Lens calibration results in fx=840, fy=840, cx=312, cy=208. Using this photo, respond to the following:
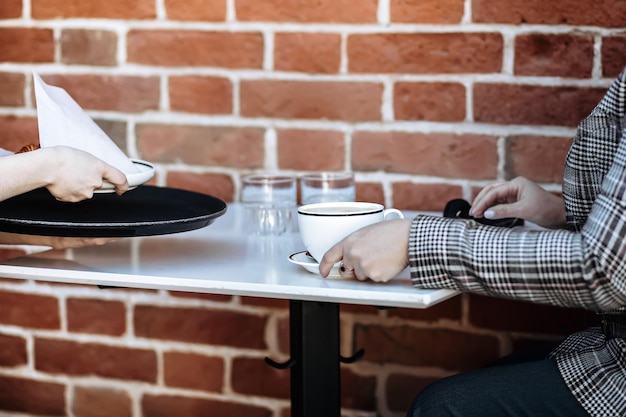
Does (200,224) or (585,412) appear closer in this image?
(585,412)

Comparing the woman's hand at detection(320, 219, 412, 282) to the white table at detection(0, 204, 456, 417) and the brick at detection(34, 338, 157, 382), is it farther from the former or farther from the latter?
the brick at detection(34, 338, 157, 382)

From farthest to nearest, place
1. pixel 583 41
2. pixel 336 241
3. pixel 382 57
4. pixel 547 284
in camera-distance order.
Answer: pixel 382 57, pixel 583 41, pixel 336 241, pixel 547 284

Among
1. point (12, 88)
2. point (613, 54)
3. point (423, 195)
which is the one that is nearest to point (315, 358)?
point (423, 195)

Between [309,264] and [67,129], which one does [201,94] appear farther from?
[309,264]

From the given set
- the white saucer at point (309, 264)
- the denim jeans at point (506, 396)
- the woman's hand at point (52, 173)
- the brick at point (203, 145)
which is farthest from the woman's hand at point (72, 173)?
the brick at point (203, 145)

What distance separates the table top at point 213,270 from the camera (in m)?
0.97

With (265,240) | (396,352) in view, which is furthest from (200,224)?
(396,352)

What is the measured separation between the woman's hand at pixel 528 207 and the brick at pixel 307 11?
0.47 m

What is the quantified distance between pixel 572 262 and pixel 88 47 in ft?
3.95

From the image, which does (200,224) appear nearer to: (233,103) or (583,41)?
(233,103)

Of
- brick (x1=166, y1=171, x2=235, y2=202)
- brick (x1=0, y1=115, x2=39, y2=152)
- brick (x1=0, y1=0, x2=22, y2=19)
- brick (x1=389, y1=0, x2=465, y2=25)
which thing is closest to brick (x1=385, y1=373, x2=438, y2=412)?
brick (x1=166, y1=171, x2=235, y2=202)

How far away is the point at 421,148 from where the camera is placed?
5.31 feet

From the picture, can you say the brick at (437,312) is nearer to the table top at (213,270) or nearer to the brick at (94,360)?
the table top at (213,270)

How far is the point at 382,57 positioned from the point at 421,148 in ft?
0.62
